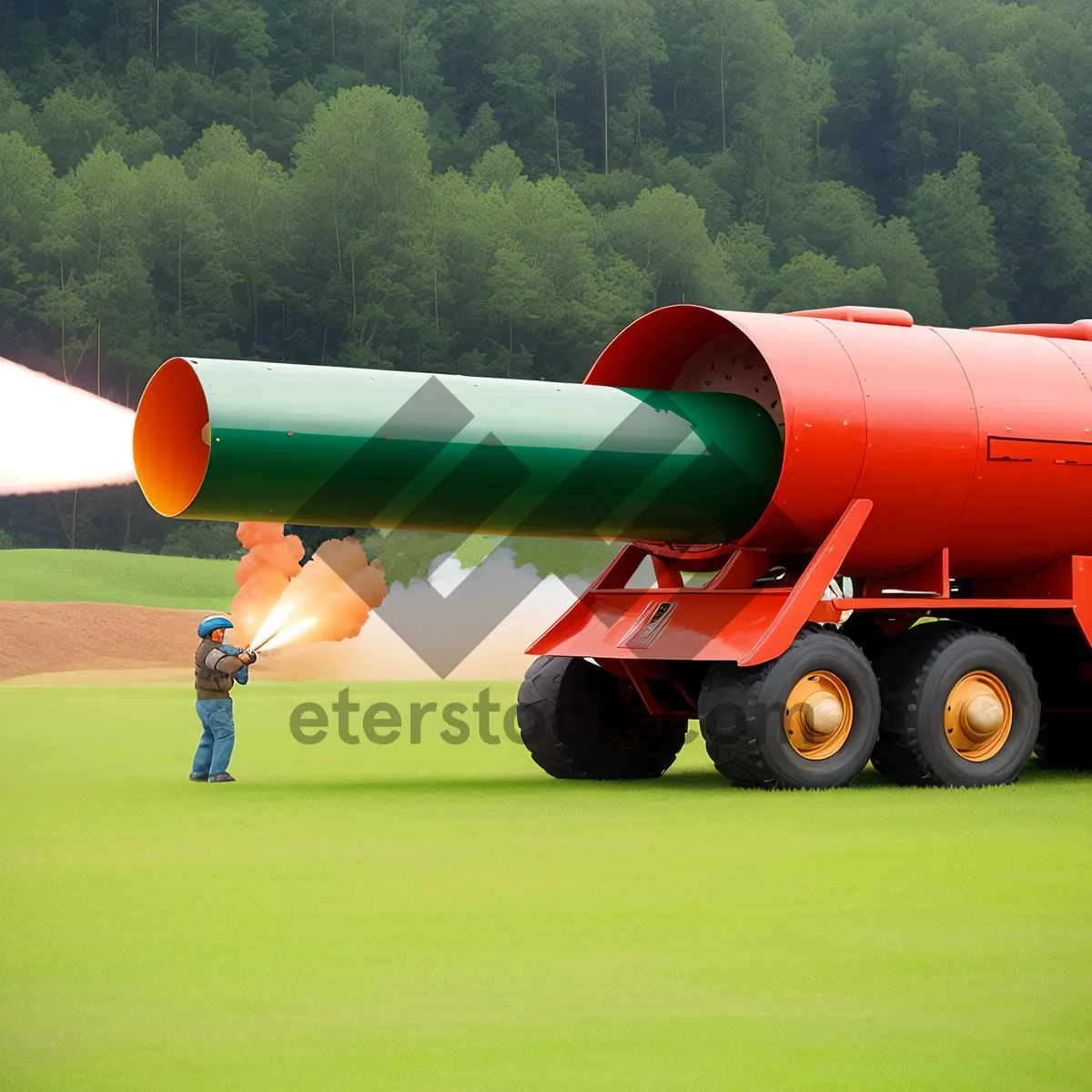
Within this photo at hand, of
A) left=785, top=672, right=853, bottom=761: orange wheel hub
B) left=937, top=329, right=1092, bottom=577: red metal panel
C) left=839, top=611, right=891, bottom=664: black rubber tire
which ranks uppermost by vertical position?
left=937, top=329, right=1092, bottom=577: red metal panel

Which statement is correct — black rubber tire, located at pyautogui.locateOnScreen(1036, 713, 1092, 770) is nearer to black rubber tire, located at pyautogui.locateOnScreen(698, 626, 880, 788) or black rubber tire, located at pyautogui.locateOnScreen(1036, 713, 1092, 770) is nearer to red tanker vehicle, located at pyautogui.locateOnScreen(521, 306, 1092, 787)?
red tanker vehicle, located at pyautogui.locateOnScreen(521, 306, 1092, 787)

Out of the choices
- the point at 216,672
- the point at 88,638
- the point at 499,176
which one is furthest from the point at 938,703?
the point at 499,176

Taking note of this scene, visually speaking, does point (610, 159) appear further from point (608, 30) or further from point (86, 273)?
point (86, 273)

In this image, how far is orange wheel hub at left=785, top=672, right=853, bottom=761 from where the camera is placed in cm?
1417

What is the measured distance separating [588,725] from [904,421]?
136 inches

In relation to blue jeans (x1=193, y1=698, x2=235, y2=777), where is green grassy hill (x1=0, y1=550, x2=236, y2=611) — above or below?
above

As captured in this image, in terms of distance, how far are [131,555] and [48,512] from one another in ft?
48.2

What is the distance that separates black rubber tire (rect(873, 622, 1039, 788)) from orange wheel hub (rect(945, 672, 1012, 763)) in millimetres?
63

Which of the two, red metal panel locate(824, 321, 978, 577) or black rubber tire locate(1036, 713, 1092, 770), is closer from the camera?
red metal panel locate(824, 321, 978, 577)

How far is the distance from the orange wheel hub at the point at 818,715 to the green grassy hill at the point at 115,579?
3894 cm

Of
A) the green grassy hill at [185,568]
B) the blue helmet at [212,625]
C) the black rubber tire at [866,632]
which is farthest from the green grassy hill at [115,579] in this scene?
the black rubber tire at [866,632]

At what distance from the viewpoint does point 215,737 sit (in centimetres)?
1521

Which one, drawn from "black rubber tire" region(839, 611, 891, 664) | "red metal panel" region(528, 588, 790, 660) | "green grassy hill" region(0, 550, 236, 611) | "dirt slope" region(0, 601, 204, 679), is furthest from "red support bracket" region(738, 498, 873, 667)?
"green grassy hill" region(0, 550, 236, 611)

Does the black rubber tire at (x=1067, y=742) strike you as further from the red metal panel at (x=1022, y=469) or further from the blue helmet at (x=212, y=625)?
the blue helmet at (x=212, y=625)
